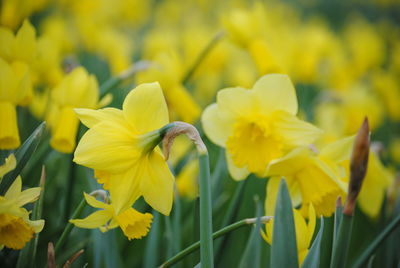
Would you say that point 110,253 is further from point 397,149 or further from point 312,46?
point 312,46

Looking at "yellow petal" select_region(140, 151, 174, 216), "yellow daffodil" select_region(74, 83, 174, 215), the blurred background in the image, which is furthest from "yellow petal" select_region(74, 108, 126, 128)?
the blurred background

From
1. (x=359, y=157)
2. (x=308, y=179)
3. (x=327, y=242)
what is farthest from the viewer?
(x=327, y=242)

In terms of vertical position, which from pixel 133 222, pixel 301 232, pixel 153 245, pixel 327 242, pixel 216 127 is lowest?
pixel 327 242

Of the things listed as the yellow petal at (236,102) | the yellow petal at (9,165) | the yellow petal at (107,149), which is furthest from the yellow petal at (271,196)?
the yellow petal at (9,165)

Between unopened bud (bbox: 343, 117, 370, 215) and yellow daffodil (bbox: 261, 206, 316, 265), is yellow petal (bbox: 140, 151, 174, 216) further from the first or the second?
unopened bud (bbox: 343, 117, 370, 215)

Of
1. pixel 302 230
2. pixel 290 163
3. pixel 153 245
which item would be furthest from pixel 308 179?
pixel 153 245

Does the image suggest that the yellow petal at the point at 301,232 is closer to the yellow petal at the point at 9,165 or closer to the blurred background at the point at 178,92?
the blurred background at the point at 178,92

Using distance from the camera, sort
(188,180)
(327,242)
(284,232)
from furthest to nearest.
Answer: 1. (188,180)
2. (327,242)
3. (284,232)

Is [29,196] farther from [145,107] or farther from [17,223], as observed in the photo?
[145,107]
